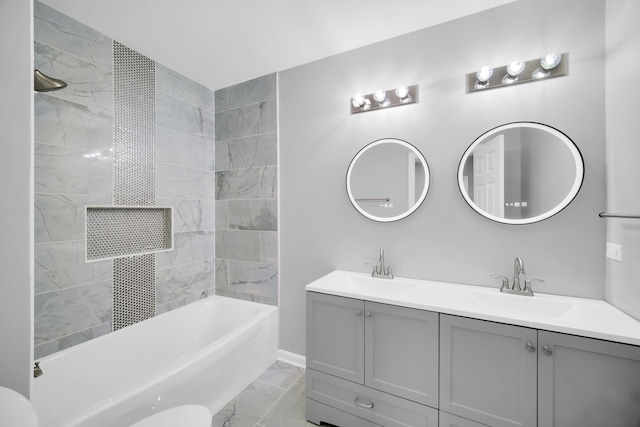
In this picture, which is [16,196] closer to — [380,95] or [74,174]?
[74,174]

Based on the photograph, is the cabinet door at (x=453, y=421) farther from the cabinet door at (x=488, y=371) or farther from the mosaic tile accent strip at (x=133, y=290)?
the mosaic tile accent strip at (x=133, y=290)

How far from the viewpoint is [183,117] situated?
8.19ft

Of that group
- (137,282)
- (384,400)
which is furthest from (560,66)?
(137,282)

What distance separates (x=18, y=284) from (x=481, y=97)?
247cm

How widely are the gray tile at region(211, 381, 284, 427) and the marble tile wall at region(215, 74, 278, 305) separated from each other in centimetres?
70

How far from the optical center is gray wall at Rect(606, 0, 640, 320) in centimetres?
123

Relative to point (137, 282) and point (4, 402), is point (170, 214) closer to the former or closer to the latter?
point (137, 282)

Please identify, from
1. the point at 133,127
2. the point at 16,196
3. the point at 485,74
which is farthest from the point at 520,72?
the point at 133,127

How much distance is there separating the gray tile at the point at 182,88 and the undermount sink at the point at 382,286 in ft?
7.48

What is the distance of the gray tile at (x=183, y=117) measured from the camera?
232 cm

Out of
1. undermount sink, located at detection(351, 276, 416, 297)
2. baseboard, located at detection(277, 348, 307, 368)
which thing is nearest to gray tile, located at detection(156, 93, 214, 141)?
undermount sink, located at detection(351, 276, 416, 297)

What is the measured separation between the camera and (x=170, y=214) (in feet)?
7.89

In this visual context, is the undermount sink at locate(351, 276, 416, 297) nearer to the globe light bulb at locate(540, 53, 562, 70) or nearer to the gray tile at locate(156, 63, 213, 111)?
the globe light bulb at locate(540, 53, 562, 70)

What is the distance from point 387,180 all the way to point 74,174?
7.15 ft
